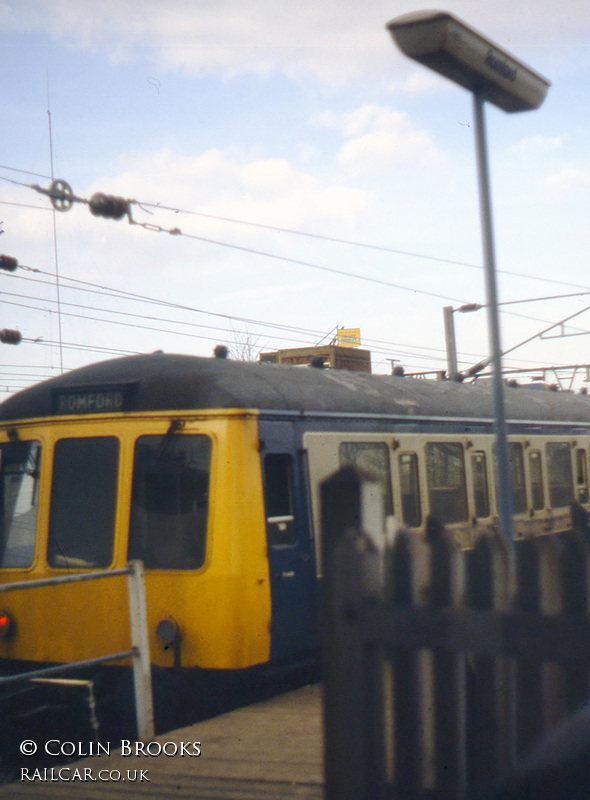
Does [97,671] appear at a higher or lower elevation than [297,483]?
lower

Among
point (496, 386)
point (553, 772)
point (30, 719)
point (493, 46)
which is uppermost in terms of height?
point (493, 46)

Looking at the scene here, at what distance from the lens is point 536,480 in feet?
41.2

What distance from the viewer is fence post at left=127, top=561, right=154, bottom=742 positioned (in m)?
5.90

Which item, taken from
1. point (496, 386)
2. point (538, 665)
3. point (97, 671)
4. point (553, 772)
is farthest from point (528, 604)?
point (97, 671)

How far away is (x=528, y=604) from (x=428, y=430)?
→ 762 cm

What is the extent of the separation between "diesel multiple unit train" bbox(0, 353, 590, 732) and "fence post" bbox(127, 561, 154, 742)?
60.8 inches

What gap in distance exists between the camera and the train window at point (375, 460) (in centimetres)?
915

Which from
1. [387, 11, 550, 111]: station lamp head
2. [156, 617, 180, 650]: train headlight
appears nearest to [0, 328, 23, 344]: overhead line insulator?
[156, 617, 180, 650]: train headlight

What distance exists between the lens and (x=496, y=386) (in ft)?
15.4

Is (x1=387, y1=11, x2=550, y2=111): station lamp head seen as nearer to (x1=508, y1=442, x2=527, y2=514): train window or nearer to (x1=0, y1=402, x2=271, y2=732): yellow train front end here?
(x1=0, y1=402, x2=271, y2=732): yellow train front end

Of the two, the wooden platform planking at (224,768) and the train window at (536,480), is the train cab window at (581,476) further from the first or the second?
the wooden platform planking at (224,768)

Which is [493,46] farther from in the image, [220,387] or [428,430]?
[428,430]

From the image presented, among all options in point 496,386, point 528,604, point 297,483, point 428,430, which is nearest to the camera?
point 528,604

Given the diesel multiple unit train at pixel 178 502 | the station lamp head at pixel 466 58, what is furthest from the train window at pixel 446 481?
the station lamp head at pixel 466 58
